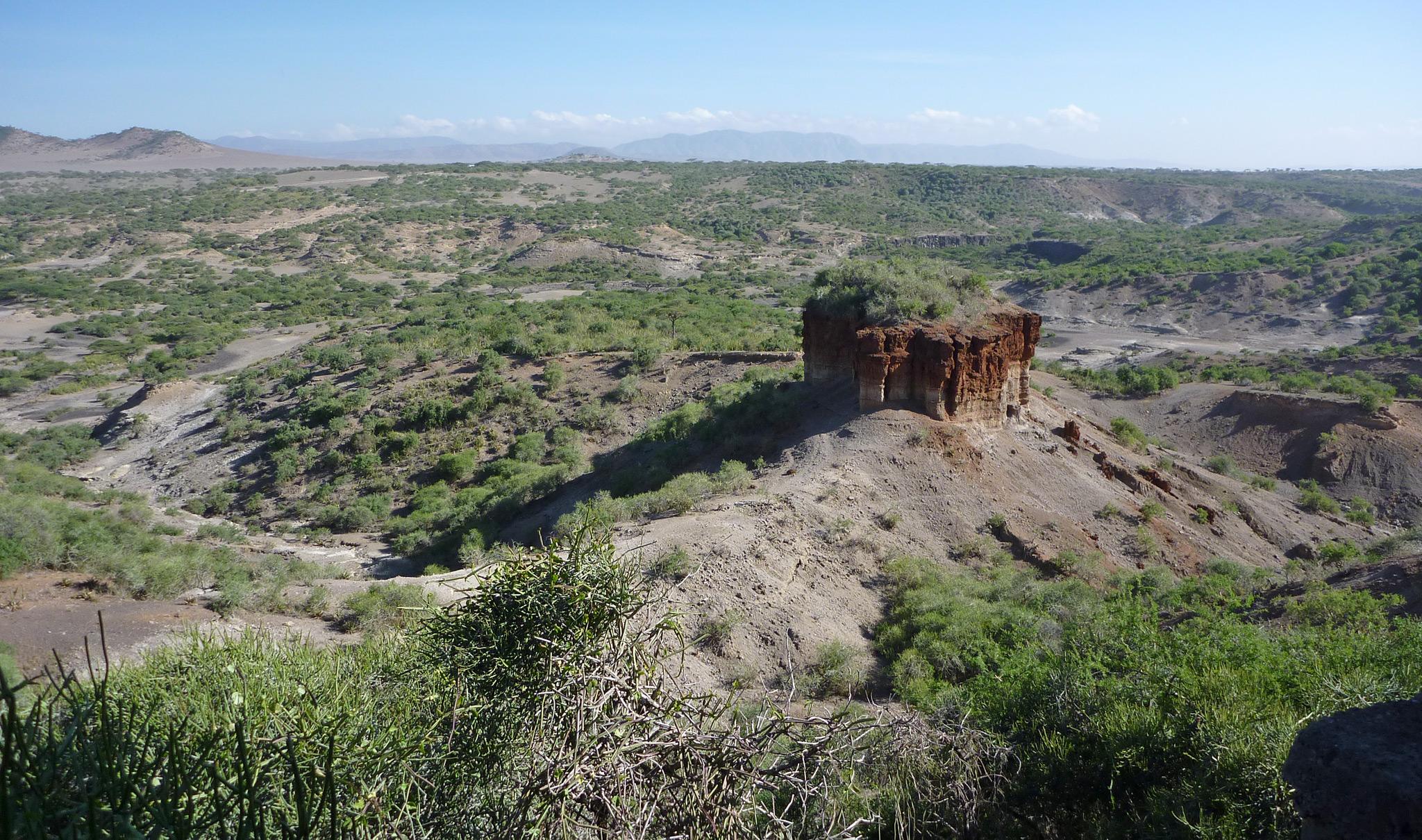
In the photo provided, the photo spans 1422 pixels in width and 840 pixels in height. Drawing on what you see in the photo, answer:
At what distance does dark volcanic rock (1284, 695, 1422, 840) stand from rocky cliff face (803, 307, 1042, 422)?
37.8 feet

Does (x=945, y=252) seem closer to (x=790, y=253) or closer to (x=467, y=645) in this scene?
(x=790, y=253)

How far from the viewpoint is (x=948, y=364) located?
15.6m

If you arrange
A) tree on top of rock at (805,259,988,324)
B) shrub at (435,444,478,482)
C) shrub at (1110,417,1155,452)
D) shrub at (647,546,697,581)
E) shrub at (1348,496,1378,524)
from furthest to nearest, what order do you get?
shrub at (435,444,478,482) → shrub at (1110,417,1155,452) → shrub at (1348,496,1378,524) → tree on top of rock at (805,259,988,324) → shrub at (647,546,697,581)

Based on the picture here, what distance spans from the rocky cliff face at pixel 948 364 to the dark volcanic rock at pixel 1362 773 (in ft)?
37.8

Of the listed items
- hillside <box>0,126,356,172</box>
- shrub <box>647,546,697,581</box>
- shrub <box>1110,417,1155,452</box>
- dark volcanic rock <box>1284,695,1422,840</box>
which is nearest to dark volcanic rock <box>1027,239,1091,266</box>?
shrub <box>1110,417,1155,452</box>

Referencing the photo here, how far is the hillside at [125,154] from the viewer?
132 meters

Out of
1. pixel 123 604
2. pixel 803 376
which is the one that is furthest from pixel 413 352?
pixel 123 604

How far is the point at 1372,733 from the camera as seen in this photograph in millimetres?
4297

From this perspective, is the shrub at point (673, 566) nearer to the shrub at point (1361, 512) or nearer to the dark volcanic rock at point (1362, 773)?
the dark volcanic rock at point (1362, 773)

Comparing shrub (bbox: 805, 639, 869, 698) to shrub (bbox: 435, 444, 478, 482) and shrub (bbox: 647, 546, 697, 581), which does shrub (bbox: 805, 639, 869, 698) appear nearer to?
shrub (bbox: 647, 546, 697, 581)

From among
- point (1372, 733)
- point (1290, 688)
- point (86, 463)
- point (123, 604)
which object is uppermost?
point (1372, 733)

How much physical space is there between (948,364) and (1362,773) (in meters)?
12.0

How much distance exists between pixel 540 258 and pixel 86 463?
3636 cm

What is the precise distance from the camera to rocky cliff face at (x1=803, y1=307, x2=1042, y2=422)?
15.7 metres
